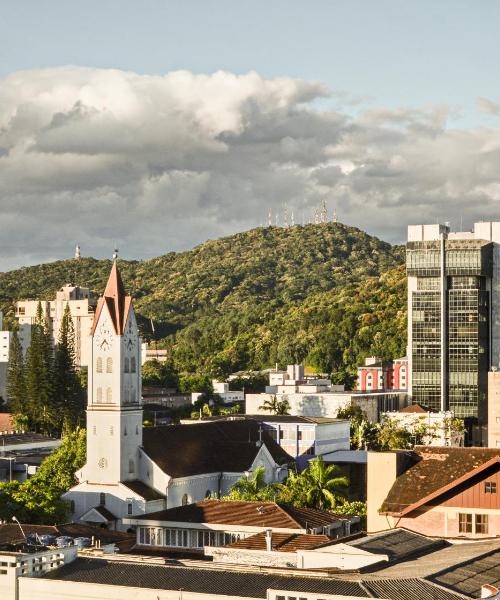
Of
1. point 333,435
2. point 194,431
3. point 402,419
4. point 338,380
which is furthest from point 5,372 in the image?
point 194,431

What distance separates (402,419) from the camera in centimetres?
12506

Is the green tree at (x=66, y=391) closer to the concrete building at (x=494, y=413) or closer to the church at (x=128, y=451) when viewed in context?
the concrete building at (x=494, y=413)

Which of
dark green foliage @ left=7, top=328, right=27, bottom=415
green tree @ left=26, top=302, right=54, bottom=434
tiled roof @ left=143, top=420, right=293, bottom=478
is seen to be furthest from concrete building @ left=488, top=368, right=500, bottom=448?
dark green foliage @ left=7, top=328, right=27, bottom=415

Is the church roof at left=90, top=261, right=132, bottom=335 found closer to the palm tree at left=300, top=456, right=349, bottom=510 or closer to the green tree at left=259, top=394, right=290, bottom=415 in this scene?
the palm tree at left=300, top=456, right=349, bottom=510

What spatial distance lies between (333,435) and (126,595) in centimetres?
6919

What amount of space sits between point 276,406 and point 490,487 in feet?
261

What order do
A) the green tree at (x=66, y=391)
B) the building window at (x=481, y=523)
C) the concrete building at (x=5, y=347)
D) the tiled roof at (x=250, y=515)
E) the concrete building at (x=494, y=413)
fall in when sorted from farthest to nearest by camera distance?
the concrete building at (x=5, y=347) < the green tree at (x=66, y=391) < the concrete building at (x=494, y=413) < the tiled roof at (x=250, y=515) < the building window at (x=481, y=523)

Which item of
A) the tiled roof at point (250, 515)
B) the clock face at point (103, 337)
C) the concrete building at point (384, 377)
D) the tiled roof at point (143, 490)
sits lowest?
the tiled roof at point (143, 490)

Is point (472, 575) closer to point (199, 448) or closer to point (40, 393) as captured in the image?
point (199, 448)

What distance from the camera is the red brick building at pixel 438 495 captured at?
43.4 metres

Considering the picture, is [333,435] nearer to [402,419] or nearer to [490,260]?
[402,419]

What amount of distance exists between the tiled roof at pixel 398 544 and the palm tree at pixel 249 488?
29.9 m

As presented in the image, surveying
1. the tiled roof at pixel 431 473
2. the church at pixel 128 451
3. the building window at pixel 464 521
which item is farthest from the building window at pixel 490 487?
the church at pixel 128 451

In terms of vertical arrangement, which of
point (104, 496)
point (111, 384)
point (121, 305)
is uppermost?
point (121, 305)
